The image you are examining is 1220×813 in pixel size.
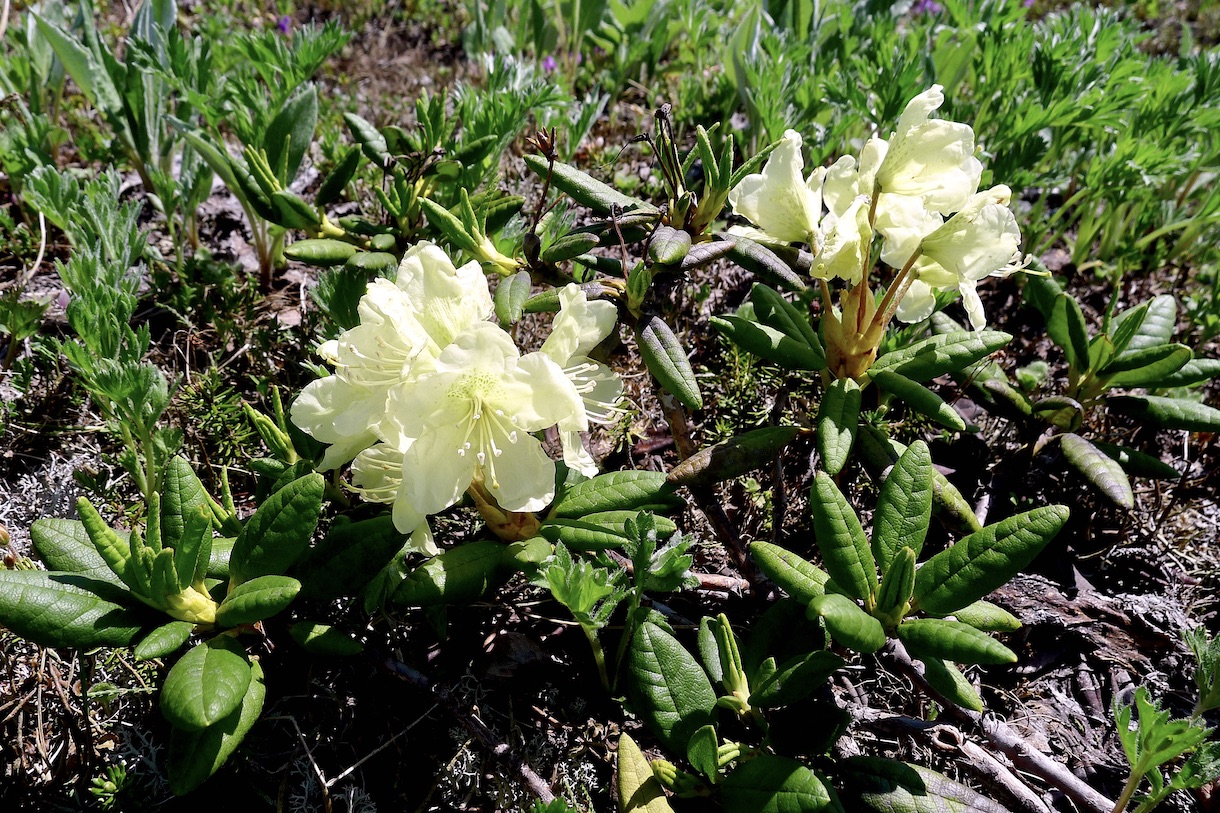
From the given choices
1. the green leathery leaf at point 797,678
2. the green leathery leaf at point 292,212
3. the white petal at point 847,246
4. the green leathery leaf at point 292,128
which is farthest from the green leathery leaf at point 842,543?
the green leathery leaf at point 292,128

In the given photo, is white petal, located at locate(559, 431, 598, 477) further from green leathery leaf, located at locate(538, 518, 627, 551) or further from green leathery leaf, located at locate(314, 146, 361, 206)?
green leathery leaf, located at locate(314, 146, 361, 206)

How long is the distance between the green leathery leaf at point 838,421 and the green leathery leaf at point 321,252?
4.27ft

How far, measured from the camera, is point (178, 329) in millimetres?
2678

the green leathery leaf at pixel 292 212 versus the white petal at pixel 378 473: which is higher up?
the green leathery leaf at pixel 292 212

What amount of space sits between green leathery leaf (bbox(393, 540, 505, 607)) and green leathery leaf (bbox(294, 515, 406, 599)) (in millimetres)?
87

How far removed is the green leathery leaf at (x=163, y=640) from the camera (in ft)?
4.75

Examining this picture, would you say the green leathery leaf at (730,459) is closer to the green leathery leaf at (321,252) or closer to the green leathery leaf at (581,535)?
the green leathery leaf at (581,535)

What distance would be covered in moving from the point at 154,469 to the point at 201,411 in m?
0.38

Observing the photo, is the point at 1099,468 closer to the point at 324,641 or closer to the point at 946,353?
the point at 946,353

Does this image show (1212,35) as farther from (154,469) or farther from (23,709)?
(23,709)

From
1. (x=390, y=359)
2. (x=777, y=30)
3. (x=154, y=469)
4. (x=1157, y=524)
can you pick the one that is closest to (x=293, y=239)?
(x=154, y=469)

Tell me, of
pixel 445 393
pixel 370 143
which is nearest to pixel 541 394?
pixel 445 393

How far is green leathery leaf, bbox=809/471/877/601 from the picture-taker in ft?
5.39

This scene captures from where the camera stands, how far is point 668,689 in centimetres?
167
